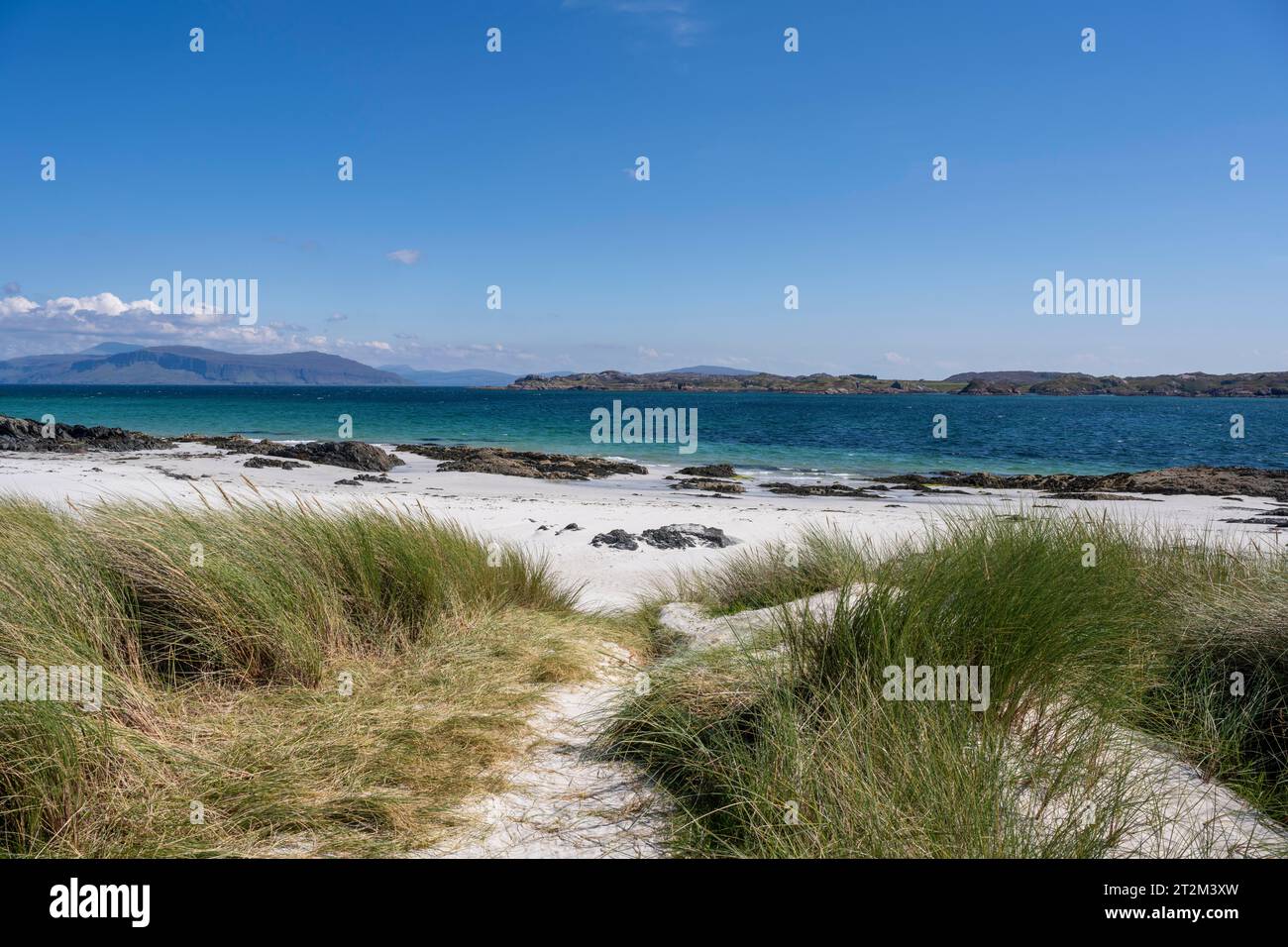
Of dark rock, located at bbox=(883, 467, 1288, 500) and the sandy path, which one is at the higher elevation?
dark rock, located at bbox=(883, 467, 1288, 500)

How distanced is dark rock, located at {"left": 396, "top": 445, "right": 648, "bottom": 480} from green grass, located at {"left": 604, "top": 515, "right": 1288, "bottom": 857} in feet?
64.1

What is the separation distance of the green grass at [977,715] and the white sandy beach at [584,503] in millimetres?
3347

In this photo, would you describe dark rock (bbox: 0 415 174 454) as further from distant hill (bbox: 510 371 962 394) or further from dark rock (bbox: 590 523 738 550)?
distant hill (bbox: 510 371 962 394)

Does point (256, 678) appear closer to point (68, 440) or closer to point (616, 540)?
point (616, 540)

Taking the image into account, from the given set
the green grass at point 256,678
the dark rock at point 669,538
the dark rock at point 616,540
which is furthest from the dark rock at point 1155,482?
the green grass at point 256,678

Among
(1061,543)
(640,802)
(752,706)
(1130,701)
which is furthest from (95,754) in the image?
(1061,543)

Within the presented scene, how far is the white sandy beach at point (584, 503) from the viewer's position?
1015 cm

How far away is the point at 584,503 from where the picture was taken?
1712 cm

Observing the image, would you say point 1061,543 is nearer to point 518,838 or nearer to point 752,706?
point 752,706

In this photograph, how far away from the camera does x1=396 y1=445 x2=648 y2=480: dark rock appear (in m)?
23.9

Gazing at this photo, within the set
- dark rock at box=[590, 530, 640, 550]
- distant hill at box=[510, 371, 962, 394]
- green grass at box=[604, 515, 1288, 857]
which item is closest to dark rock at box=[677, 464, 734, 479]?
dark rock at box=[590, 530, 640, 550]

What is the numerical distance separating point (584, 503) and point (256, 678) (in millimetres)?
13161

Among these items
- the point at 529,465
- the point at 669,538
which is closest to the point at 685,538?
the point at 669,538

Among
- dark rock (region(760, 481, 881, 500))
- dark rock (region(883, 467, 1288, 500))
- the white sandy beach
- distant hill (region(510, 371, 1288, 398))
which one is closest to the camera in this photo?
the white sandy beach
